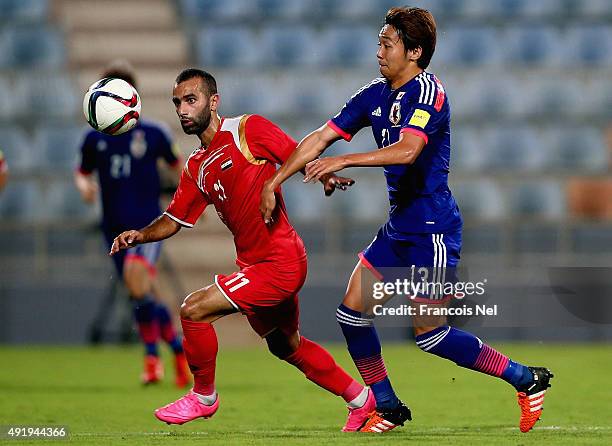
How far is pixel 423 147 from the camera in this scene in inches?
234

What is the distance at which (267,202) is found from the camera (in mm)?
5812

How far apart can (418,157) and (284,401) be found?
268cm

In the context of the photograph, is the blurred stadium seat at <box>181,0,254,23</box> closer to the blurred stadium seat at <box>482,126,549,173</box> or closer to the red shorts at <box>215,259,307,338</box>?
the blurred stadium seat at <box>482,126,549,173</box>

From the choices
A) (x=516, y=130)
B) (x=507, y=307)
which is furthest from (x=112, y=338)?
(x=516, y=130)

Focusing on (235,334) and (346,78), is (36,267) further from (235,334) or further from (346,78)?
(346,78)

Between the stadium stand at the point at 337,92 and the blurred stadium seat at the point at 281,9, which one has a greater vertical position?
the blurred stadium seat at the point at 281,9

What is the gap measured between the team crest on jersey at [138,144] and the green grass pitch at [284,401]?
5.91ft

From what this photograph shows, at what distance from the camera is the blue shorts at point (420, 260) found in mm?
6113

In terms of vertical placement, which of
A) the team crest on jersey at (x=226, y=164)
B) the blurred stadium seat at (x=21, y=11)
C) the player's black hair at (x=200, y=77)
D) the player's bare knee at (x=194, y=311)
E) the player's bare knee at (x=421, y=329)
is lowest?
the player's bare knee at (x=421, y=329)

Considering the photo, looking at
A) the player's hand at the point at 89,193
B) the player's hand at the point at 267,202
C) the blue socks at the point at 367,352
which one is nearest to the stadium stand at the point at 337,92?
the player's hand at the point at 89,193

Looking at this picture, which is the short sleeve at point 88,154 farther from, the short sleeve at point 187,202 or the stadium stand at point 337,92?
the stadium stand at point 337,92

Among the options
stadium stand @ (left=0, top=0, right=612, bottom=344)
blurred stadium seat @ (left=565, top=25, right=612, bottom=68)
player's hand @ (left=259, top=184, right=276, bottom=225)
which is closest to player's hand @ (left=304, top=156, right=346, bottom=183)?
player's hand @ (left=259, top=184, right=276, bottom=225)

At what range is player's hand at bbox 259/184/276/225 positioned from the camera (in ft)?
19.0

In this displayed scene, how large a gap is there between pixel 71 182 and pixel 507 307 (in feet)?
16.9
